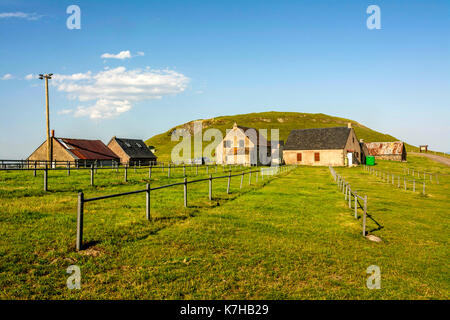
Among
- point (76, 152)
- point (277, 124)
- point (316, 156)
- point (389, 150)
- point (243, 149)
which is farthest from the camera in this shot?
point (277, 124)

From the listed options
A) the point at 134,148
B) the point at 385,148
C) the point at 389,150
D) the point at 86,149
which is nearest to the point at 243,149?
the point at 134,148

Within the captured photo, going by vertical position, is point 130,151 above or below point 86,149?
below

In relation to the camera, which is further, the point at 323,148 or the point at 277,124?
the point at 277,124

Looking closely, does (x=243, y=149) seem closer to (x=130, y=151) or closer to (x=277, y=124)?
(x=130, y=151)

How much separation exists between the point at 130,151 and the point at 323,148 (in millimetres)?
43442

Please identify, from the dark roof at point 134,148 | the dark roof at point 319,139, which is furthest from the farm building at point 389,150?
the dark roof at point 134,148

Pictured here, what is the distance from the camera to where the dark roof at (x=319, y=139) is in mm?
64188

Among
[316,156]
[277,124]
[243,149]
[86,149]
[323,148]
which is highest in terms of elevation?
[277,124]

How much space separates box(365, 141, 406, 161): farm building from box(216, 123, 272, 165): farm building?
132ft

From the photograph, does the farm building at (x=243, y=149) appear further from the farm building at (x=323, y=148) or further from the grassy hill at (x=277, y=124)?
the grassy hill at (x=277, y=124)

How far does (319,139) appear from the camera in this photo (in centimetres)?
6781

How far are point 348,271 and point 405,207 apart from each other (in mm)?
11506
